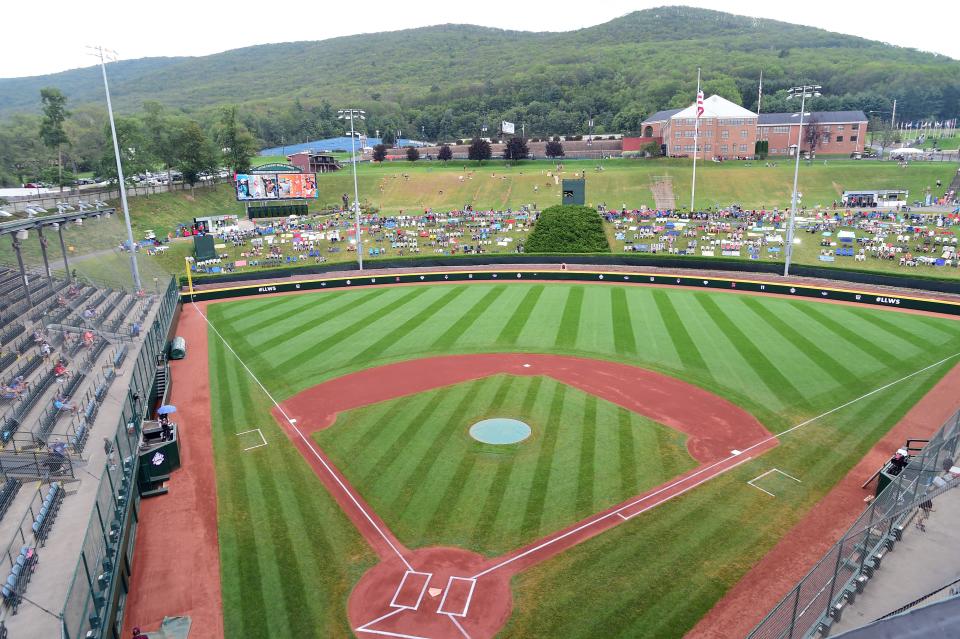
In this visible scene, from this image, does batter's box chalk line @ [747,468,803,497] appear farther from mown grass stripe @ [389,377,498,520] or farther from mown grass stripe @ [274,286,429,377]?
mown grass stripe @ [274,286,429,377]

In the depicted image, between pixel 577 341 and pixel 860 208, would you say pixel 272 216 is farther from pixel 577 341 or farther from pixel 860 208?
pixel 860 208

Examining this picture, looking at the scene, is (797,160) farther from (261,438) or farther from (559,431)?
(261,438)

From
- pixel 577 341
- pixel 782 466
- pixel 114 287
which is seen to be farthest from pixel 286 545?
pixel 114 287

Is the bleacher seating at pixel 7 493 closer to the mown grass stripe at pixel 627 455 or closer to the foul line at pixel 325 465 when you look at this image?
the foul line at pixel 325 465

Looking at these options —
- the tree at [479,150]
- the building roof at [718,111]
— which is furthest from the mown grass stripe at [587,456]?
the building roof at [718,111]

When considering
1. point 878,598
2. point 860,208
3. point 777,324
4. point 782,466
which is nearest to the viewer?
point 878,598

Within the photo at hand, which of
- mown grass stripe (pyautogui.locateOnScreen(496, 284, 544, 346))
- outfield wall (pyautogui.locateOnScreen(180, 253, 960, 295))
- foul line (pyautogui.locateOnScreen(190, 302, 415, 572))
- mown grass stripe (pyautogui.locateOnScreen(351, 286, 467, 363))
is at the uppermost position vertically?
outfield wall (pyautogui.locateOnScreen(180, 253, 960, 295))

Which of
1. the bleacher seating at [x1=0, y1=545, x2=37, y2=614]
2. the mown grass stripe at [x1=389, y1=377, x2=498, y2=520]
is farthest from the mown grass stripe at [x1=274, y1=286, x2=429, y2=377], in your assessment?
the bleacher seating at [x1=0, y1=545, x2=37, y2=614]
